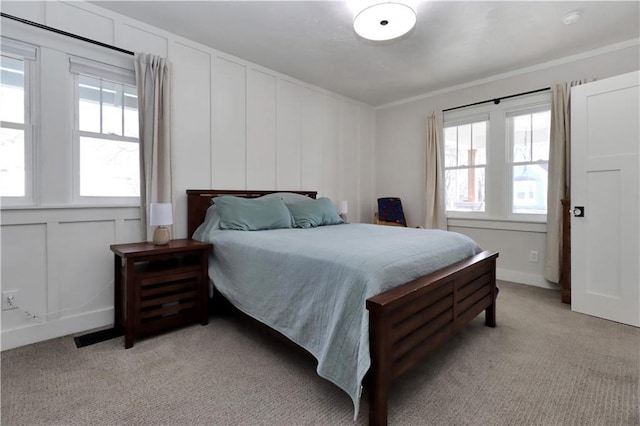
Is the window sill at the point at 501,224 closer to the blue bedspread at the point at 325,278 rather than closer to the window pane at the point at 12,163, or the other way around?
the blue bedspread at the point at 325,278

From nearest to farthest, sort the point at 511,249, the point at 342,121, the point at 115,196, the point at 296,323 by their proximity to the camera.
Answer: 1. the point at 296,323
2. the point at 115,196
3. the point at 511,249
4. the point at 342,121

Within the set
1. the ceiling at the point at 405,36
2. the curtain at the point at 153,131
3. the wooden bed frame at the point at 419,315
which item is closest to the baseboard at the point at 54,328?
the curtain at the point at 153,131

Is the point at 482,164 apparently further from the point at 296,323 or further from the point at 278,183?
the point at 296,323

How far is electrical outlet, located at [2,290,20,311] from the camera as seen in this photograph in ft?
6.88

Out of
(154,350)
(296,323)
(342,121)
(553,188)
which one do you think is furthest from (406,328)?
(342,121)

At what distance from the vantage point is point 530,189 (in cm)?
363

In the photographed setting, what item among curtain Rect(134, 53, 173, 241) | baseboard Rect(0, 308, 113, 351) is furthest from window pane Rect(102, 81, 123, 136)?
baseboard Rect(0, 308, 113, 351)

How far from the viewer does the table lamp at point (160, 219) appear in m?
2.31

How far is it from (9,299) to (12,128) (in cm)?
120

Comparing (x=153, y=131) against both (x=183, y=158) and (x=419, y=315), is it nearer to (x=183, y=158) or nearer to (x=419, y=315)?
(x=183, y=158)

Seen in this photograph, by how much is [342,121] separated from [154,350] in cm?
367

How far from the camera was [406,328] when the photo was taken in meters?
1.51

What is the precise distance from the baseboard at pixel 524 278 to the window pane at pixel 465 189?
2.76ft

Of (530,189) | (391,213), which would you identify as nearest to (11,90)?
(391,213)
